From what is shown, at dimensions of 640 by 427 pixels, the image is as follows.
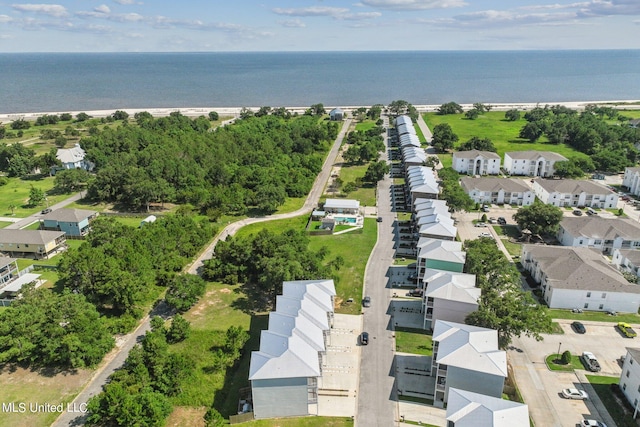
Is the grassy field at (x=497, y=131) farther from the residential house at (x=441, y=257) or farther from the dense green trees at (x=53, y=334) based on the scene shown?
the dense green trees at (x=53, y=334)

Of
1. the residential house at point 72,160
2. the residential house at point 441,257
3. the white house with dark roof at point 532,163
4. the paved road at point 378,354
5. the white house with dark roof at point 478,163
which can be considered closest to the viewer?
the paved road at point 378,354

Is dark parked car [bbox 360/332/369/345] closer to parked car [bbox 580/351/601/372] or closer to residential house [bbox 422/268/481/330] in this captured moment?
residential house [bbox 422/268/481/330]

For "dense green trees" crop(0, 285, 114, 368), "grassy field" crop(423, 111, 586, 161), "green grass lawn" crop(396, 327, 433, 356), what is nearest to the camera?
"dense green trees" crop(0, 285, 114, 368)

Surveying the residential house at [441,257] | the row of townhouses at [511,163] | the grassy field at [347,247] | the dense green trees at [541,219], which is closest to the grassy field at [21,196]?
the grassy field at [347,247]

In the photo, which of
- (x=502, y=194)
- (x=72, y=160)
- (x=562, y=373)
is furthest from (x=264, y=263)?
(x=72, y=160)

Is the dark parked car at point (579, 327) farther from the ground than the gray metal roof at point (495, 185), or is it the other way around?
the gray metal roof at point (495, 185)

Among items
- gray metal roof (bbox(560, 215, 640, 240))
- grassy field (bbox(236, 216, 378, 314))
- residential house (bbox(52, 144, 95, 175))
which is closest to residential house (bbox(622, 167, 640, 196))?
gray metal roof (bbox(560, 215, 640, 240))

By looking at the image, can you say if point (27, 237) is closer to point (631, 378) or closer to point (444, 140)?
point (631, 378)
